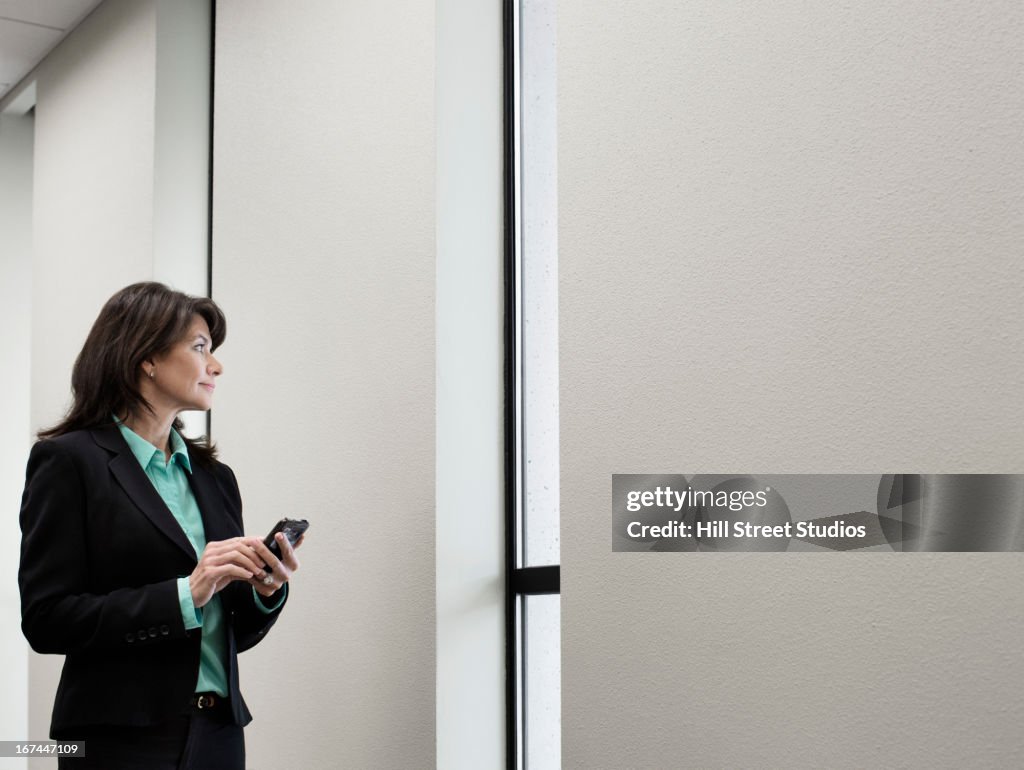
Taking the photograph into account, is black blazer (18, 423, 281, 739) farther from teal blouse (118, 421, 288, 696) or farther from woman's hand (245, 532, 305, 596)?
woman's hand (245, 532, 305, 596)

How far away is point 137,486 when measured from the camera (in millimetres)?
2320

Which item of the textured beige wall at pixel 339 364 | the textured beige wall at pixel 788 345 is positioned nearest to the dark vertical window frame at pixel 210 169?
the textured beige wall at pixel 339 364

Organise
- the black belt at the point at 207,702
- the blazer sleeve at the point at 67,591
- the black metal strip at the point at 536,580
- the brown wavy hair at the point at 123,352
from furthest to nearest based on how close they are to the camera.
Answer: the black metal strip at the point at 536,580 < the brown wavy hair at the point at 123,352 < the black belt at the point at 207,702 < the blazer sleeve at the point at 67,591

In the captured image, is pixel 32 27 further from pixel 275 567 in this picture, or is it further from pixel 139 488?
pixel 275 567

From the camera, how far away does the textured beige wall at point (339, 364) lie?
280cm

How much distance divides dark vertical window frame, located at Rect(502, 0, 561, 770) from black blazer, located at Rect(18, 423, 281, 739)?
2.32 ft

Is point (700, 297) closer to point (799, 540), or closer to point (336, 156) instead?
point (799, 540)

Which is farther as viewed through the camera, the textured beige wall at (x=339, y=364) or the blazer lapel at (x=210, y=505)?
the textured beige wall at (x=339, y=364)

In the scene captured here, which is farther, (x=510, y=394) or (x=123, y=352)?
(x=510, y=394)

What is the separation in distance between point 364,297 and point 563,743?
1.27 metres

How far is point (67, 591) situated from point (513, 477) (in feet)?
3.56

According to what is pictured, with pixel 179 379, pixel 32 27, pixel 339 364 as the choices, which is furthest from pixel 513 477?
pixel 32 27

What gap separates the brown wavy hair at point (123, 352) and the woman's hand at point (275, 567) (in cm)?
34
